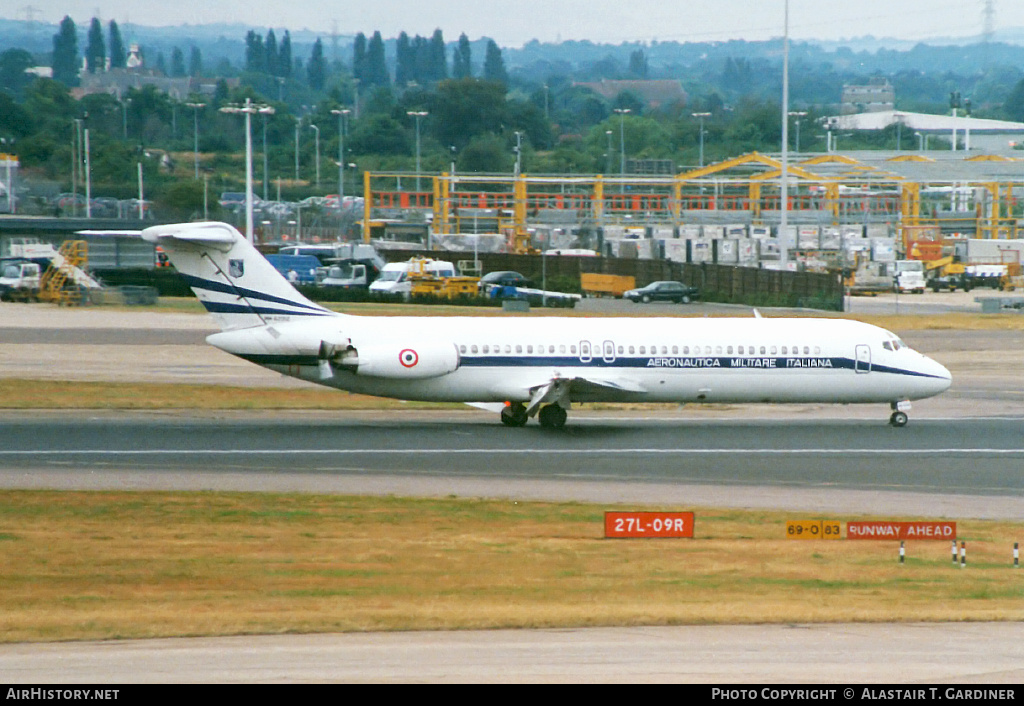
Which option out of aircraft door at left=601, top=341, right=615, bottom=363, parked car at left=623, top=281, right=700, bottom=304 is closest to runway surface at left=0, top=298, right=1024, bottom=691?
aircraft door at left=601, top=341, right=615, bottom=363

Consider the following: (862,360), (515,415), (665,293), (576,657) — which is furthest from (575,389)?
(665,293)

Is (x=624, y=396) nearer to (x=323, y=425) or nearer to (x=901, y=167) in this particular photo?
(x=323, y=425)

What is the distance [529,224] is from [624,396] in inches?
2889

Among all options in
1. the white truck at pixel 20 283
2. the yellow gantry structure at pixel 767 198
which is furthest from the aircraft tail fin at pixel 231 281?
the yellow gantry structure at pixel 767 198

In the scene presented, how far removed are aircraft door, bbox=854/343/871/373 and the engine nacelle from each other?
11.9m

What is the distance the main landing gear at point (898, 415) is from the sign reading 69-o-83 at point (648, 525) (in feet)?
51.4

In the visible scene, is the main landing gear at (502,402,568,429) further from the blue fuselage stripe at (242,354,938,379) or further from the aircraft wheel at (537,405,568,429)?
the blue fuselage stripe at (242,354,938,379)

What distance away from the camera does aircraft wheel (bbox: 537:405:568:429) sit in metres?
35.2

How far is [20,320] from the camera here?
2430 inches

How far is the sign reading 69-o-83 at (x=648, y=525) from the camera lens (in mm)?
22984

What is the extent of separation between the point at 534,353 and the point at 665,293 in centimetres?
4230

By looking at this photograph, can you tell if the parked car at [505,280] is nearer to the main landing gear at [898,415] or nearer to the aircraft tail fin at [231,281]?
the main landing gear at [898,415]

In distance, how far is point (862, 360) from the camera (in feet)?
119

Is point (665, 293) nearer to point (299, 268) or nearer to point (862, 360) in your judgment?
point (299, 268)
